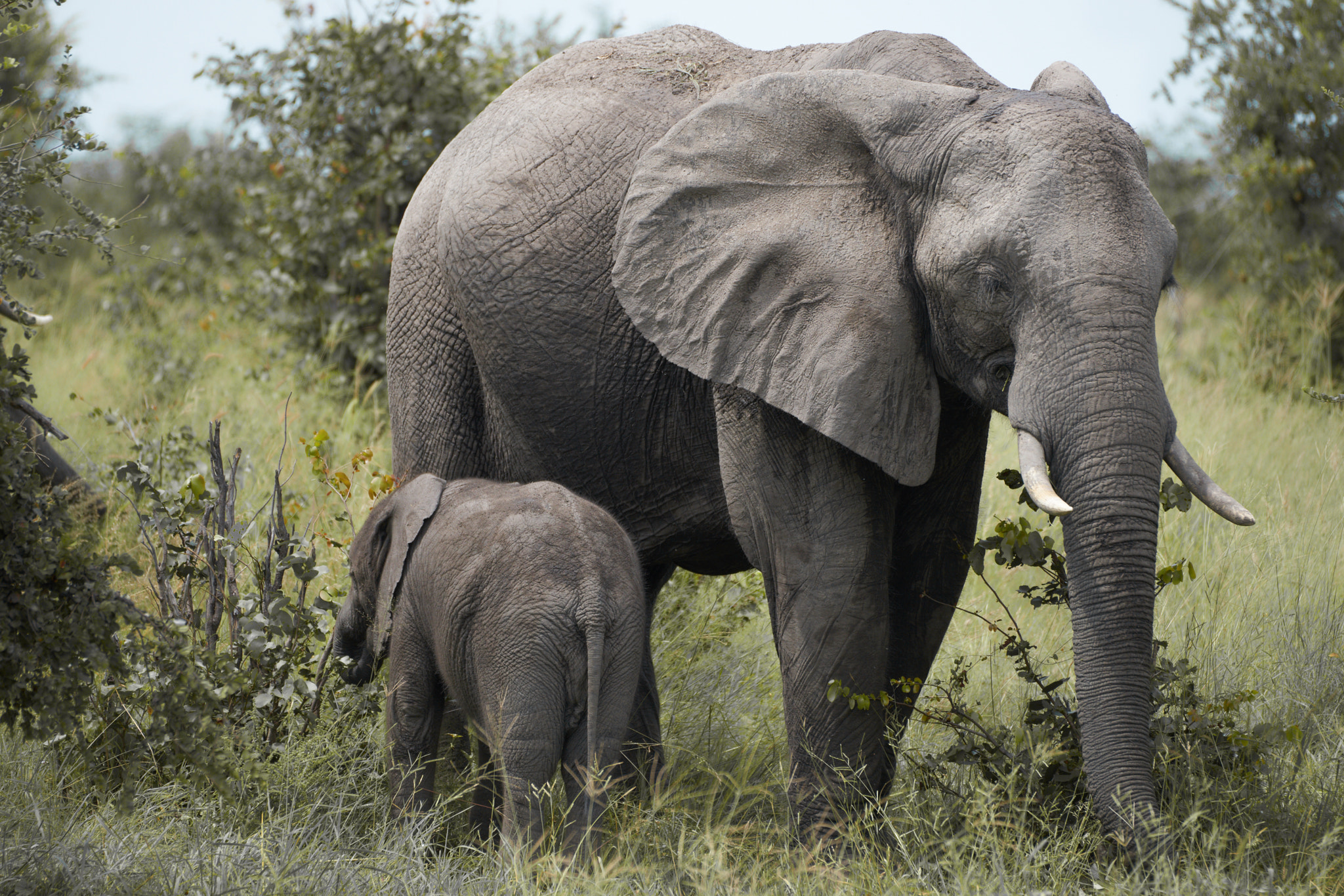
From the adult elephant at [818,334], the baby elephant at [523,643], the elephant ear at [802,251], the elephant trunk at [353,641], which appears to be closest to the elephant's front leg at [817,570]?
the adult elephant at [818,334]

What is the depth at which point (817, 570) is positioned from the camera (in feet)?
11.7

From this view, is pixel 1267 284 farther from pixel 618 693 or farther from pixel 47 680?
pixel 47 680

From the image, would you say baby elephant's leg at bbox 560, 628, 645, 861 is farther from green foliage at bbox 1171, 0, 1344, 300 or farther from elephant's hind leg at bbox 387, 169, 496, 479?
green foliage at bbox 1171, 0, 1344, 300

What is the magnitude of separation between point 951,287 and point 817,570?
2.80 ft

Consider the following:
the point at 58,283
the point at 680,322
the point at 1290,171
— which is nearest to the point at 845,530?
the point at 680,322

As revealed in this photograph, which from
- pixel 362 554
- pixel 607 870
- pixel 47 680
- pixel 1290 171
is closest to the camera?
pixel 47 680

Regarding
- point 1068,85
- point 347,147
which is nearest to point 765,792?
point 1068,85

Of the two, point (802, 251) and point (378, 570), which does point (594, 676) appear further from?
point (802, 251)

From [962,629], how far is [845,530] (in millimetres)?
2704

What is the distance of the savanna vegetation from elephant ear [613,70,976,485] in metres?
0.54

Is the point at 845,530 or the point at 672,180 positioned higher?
the point at 672,180

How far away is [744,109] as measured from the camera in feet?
11.9

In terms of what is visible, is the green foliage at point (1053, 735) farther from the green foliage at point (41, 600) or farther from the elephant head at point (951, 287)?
the green foliage at point (41, 600)

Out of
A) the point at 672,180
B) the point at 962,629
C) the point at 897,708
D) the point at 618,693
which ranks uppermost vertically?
the point at 672,180
